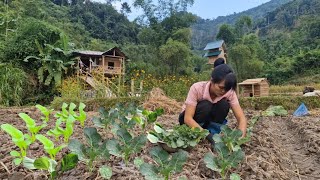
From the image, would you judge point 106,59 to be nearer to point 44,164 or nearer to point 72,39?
point 72,39

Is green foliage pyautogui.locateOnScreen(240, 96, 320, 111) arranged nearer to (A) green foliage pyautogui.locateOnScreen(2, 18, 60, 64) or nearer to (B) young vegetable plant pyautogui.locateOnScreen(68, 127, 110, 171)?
(B) young vegetable plant pyautogui.locateOnScreen(68, 127, 110, 171)

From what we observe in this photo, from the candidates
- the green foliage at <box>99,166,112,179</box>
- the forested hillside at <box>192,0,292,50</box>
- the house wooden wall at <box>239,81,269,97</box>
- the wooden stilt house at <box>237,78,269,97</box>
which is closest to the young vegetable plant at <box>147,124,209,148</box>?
the green foliage at <box>99,166,112,179</box>

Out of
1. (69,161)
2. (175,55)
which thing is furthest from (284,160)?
(175,55)

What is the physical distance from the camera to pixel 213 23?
7938 cm

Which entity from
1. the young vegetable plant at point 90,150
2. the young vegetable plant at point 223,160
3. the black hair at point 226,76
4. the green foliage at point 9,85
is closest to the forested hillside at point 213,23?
the green foliage at point 9,85

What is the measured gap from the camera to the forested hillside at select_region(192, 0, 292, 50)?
60.1 metres

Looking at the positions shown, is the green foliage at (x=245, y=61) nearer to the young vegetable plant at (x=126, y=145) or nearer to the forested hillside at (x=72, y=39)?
the forested hillside at (x=72, y=39)

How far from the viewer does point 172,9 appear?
30.8 meters

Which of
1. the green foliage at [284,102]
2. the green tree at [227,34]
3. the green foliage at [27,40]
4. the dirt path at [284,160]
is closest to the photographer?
the dirt path at [284,160]

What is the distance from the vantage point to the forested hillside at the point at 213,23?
60125 mm

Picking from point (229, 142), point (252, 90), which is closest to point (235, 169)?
point (229, 142)

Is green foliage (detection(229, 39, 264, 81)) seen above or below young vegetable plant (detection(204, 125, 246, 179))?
above

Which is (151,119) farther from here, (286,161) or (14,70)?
(14,70)

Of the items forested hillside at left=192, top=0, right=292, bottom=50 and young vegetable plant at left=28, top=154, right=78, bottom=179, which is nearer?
young vegetable plant at left=28, top=154, right=78, bottom=179
